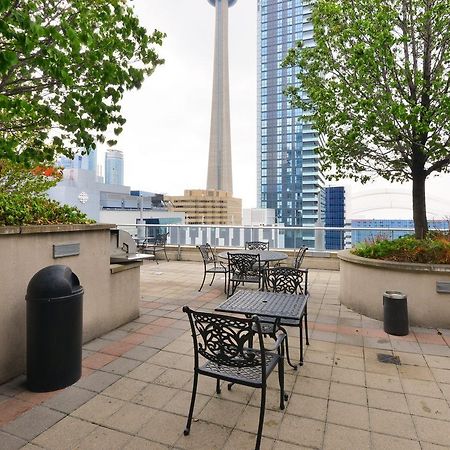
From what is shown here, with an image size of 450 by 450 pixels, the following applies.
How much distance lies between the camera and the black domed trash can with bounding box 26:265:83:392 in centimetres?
297

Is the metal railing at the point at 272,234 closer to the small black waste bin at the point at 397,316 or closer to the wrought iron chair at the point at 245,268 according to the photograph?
the wrought iron chair at the point at 245,268

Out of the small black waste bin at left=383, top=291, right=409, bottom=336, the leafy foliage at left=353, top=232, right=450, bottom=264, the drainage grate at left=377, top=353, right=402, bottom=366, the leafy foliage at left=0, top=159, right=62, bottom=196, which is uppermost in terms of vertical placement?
the leafy foliage at left=0, top=159, right=62, bottom=196

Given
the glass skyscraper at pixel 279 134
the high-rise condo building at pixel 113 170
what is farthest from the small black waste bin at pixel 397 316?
the glass skyscraper at pixel 279 134

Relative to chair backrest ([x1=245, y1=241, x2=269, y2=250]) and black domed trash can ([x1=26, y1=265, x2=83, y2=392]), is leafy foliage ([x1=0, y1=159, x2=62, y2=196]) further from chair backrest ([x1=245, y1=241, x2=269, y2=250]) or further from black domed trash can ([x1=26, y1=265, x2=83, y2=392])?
black domed trash can ([x1=26, y1=265, x2=83, y2=392])

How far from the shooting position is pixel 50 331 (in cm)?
297

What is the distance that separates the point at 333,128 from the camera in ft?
21.4

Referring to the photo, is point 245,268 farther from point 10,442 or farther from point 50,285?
point 10,442

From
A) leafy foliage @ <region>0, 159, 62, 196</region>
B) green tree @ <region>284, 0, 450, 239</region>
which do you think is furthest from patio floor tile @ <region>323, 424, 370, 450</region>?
leafy foliage @ <region>0, 159, 62, 196</region>

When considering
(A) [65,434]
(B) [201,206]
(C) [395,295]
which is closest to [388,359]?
(C) [395,295]

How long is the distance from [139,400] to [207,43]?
158 meters

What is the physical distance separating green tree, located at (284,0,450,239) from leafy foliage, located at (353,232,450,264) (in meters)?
0.62

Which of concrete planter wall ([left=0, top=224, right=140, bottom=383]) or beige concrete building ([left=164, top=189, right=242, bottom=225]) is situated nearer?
concrete planter wall ([left=0, top=224, right=140, bottom=383])

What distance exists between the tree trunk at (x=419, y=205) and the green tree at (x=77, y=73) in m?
5.11

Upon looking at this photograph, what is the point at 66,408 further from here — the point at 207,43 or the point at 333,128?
the point at 207,43
